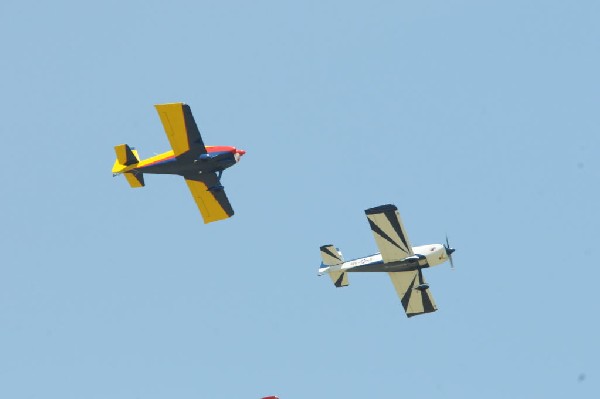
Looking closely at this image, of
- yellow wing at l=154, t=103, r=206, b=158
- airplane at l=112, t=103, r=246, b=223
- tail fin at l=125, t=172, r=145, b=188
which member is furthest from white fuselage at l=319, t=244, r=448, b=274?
tail fin at l=125, t=172, r=145, b=188

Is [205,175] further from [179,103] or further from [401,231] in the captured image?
[401,231]

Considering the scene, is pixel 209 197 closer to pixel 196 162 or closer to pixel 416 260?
pixel 196 162

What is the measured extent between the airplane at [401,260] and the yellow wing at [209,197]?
10.1 m

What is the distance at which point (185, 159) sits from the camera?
9388 centimetres

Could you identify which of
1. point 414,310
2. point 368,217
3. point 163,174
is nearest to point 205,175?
Result: point 163,174

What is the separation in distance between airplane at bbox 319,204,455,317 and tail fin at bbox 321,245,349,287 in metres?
1.15

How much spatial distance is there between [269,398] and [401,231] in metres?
17.5

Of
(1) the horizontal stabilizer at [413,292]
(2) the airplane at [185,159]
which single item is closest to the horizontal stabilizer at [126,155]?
(2) the airplane at [185,159]

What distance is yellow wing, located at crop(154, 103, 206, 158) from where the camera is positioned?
301 feet

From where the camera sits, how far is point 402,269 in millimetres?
96625

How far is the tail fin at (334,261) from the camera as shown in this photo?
10300cm

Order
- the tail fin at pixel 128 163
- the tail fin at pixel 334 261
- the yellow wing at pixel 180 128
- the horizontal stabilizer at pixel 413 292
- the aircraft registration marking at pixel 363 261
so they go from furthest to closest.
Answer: the tail fin at pixel 334 261 < the horizontal stabilizer at pixel 413 292 < the aircraft registration marking at pixel 363 261 < the tail fin at pixel 128 163 < the yellow wing at pixel 180 128

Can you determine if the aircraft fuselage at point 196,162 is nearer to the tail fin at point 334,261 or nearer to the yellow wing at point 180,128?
the yellow wing at point 180,128

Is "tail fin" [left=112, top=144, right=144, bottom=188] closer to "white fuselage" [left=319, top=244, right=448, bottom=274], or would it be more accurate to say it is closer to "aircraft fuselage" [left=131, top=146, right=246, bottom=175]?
"aircraft fuselage" [left=131, top=146, right=246, bottom=175]
